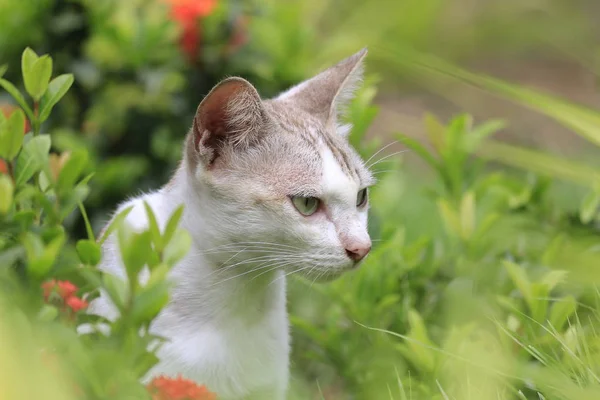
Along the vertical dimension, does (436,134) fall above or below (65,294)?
below

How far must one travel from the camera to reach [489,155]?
2.79 meters

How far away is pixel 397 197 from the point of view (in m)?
3.25

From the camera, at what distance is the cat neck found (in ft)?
7.30

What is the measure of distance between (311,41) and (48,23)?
117 centimetres

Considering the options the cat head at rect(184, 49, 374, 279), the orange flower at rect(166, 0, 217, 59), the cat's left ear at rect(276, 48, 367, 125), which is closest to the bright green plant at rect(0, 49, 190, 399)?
the cat head at rect(184, 49, 374, 279)

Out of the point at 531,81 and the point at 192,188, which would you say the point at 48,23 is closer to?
the point at 192,188

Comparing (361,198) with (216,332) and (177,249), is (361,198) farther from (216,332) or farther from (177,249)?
(177,249)

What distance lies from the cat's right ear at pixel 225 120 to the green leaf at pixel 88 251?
1.84ft

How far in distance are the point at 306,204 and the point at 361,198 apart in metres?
0.24

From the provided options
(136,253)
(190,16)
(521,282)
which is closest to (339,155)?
(521,282)

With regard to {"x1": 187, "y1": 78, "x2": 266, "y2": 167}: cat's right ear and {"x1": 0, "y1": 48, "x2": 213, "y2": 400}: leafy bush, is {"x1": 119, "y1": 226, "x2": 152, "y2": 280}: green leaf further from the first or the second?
{"x1": 187, "y1": 78, "x2": 266, "y2": 167}: cat's right ear

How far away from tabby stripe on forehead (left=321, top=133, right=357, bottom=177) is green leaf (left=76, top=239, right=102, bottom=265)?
81cm

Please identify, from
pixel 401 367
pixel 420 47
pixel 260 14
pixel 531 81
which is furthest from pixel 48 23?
pixel 531 81

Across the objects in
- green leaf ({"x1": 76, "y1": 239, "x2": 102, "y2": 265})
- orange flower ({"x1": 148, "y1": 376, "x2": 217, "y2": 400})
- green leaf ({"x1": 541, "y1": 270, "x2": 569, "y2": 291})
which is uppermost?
green leaf ({"x1": 76, "y1": 239, "x2": 102, "y2": 265})
